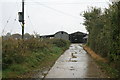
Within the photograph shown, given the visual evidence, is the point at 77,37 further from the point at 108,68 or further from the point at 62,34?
the point at 108,68

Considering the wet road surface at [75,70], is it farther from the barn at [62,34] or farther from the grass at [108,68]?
the barn at [62,34]

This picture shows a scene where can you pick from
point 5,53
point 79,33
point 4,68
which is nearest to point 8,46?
point 5,53

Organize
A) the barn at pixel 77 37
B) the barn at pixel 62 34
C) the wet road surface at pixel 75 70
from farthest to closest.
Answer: the barn at pixel 77 37 < the barn at pixel 62 34 < the wet road surface at pixel 75 70

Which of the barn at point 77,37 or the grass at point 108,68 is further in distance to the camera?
the barn at point 77,37

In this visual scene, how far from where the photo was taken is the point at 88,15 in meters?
47.3

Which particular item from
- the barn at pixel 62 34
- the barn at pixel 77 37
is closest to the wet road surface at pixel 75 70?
the barn at pixel 62 34

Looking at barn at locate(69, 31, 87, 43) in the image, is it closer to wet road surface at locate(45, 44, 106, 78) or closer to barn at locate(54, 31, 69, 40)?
barn at locate(54, 31, 69, 40)

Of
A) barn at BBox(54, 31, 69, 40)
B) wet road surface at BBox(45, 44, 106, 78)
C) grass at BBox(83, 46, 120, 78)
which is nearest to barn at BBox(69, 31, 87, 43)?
barn at BBox(54, 31, 69, 40)

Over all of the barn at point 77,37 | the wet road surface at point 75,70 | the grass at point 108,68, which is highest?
the barn at point 77,37

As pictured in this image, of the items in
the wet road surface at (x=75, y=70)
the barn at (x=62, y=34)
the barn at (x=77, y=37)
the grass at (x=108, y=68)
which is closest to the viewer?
the grass at (x=108, y=68)

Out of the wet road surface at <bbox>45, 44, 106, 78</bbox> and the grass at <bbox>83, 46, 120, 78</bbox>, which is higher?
the grass at <bbox>83, 46, 120, 78</bbox>

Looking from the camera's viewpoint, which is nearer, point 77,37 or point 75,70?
point 75,70

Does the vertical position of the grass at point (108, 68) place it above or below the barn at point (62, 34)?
below

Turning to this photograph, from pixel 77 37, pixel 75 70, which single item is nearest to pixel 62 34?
pixel 77 37
